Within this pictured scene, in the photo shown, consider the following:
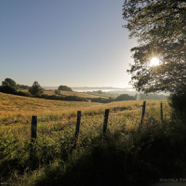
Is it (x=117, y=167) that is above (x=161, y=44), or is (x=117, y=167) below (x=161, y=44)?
below

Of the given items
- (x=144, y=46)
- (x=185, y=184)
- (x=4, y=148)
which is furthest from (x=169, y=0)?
(x=4, y=148)

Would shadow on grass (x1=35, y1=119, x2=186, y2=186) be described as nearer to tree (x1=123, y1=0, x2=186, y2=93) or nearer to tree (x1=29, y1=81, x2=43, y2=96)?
tree (x1=123, y1=0, x2=186, y2=93)

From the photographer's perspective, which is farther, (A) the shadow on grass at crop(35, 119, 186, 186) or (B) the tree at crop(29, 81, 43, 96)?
(B) the tree at crop(29, 81, 43, 96)

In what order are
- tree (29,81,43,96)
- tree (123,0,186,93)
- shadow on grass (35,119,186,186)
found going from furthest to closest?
1. tree (29,81,43,96)
2. tree (123,0,186,93)
3. shadow on grass (35,119,186,186)

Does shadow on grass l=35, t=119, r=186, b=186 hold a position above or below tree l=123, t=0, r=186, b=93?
below

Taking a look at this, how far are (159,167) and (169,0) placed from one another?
841cm

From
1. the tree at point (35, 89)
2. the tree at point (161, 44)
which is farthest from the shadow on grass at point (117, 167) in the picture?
the tree at point (35, 89)

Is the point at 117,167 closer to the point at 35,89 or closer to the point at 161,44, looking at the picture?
the point at 161,44

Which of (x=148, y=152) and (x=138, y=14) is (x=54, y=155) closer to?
(x=148, y=152)

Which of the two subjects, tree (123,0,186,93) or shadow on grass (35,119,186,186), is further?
tree (123,0,186,93)

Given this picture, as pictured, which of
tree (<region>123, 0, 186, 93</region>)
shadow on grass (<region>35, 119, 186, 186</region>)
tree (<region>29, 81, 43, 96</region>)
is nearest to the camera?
shadow on grass (<region>35, 119, 186, 186</region>)

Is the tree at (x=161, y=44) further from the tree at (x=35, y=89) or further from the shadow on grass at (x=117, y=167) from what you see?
the tree at (x=35, y=89)

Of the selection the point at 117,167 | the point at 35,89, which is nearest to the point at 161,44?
the point at 117,167

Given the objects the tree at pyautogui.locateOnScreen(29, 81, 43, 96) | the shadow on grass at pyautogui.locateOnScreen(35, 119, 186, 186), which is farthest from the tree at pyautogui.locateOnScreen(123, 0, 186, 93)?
the tree at pyautogui.locateOnScreen(29, 81, 43, 96)
